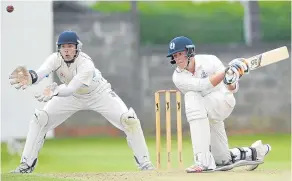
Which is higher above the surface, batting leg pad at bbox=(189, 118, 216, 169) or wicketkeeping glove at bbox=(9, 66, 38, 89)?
wicketkeeping glove at bbox=(9, 66, 38, 89)

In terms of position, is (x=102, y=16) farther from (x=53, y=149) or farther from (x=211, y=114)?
(x=211, y=114)

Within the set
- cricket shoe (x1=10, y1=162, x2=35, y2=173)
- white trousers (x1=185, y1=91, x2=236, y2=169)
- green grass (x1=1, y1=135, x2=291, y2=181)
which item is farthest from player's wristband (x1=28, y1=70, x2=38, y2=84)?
green grass (x1=1, y1=135, x2=291, y2=181)

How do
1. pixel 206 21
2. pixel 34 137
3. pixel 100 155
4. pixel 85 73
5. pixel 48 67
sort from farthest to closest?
pixel 206 21 < pixel 100 155 < pixel 34 137 < pixel 48 67 < pixel 85 73

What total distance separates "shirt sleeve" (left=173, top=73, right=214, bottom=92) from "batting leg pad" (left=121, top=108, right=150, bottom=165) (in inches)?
21.7

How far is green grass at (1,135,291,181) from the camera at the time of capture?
7953mm

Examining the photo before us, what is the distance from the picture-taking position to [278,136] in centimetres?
1077

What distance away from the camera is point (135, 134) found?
20.6 feet

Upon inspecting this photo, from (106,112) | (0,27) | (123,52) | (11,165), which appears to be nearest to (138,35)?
(123,52)

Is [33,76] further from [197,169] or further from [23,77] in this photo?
[197,169]

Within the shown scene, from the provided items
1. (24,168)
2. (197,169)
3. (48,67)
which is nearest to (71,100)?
(48,67)

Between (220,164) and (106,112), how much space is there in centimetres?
85

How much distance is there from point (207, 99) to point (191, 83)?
152mm

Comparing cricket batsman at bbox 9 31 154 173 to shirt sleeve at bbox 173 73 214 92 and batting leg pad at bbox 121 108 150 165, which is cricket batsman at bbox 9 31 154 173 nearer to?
batting leg pad at bbox 121 108 150 165

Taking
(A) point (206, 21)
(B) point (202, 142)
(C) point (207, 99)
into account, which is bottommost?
(B) point (202, 142)
